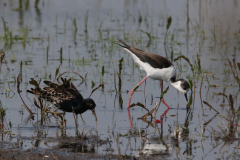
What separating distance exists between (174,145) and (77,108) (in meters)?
1.87

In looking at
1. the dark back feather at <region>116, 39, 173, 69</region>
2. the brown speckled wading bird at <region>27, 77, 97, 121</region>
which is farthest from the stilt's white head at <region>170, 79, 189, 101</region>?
the brown speckled wading bird at <region>27, 77, 97, 121</region>

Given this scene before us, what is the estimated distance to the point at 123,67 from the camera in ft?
33.2

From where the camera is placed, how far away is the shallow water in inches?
226

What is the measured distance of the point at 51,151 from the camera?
5.10 meters

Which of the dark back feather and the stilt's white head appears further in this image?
the dark back feather

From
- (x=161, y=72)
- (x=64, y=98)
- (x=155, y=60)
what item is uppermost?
(x=155, y=60)

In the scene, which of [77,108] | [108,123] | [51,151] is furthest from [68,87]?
[51,151]

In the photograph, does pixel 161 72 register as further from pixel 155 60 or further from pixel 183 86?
pixel 183 86

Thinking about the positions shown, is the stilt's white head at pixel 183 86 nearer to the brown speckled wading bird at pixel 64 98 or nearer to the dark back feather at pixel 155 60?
the dark back feather at pixel 155 60

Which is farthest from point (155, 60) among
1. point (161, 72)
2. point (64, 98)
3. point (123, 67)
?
point (64, 98)

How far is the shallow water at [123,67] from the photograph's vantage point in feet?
18.8

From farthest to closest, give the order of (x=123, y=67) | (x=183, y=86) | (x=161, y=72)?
1. (x=123, y=67)
2. (x=161, y=72)
3. (x=183, y=86)

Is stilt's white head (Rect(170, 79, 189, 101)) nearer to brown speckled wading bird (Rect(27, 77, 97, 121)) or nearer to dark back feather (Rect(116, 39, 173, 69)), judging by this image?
dark back feather (Rect(116, 39, 173, 69))

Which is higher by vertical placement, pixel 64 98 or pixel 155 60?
pixel 155 60
